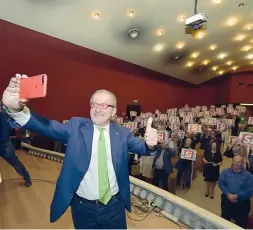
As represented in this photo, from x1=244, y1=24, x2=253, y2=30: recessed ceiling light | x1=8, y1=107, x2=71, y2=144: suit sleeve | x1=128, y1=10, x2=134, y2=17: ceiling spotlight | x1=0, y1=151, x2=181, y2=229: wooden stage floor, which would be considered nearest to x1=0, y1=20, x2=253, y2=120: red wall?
x1=128, y1=10, x2=134, y2=17: ceiling spotlight

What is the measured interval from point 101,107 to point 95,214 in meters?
0.63

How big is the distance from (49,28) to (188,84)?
988 cm

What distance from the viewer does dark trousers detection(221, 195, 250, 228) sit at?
118 inches

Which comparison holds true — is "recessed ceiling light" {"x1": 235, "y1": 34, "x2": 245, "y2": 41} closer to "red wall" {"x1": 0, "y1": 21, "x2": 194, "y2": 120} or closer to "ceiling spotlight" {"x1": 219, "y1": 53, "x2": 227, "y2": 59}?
"ceiling spotlight" {"x1": 219, "y1": 53, "x2": 227, "y2": 59}

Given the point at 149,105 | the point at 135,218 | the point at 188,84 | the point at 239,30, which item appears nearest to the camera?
the point at 135,218

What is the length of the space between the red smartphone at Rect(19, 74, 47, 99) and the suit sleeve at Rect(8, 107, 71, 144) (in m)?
0.15

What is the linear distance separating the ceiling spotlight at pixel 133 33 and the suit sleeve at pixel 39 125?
6381 mm

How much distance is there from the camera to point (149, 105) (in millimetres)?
10961

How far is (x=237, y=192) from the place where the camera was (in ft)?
10.1

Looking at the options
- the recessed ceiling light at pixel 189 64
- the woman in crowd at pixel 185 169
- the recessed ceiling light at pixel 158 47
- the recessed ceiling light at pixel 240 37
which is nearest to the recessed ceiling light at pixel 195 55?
the recessed ceiling light at pixel 189 64

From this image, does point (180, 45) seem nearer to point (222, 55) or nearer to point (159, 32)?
point (159, 32)

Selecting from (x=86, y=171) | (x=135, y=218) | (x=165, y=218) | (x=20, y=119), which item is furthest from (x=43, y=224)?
(x=20, y=119)

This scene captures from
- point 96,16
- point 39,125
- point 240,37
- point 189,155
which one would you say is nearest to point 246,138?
point 189,155

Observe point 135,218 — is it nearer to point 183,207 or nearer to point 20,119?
point 183,207
